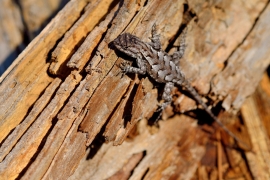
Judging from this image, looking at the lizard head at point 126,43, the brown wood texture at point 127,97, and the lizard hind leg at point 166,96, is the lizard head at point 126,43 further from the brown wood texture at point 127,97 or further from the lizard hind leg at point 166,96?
the lizard hind leg at point 166,96

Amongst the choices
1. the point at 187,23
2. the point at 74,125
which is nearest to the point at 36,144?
the point at 74,125

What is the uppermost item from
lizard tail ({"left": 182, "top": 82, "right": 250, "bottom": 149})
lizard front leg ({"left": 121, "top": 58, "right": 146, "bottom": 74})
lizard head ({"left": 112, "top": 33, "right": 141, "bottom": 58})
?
lizard head ({"left": 112, "top": 33, "right": 141, "bottom": 58})

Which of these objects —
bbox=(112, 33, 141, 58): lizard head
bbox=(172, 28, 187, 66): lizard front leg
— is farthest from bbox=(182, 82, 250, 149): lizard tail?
bbox=(112, 33, 141, 58): lizard head

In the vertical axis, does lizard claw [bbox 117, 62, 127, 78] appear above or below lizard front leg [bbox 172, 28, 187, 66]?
below

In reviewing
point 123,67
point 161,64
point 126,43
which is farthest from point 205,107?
point 126,43

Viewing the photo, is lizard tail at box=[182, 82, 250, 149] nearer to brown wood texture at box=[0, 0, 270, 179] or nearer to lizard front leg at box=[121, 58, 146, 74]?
brown wood texture at box=[0, 0, 270, 179]

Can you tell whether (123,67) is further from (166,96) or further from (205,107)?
(205,107)

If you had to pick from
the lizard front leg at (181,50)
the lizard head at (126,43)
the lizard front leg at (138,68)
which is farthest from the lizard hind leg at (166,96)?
the lizard head at (126,43)
